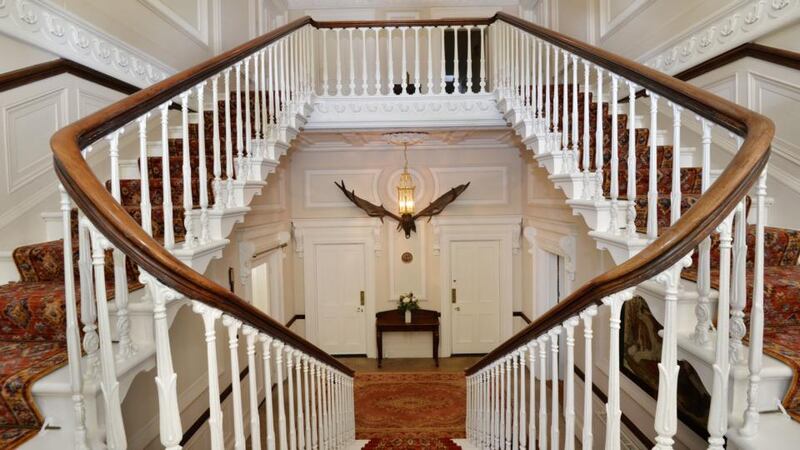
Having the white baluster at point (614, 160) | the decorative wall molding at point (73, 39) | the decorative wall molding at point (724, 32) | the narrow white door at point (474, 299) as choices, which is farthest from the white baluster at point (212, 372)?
the narrow white door at point (474, 299)

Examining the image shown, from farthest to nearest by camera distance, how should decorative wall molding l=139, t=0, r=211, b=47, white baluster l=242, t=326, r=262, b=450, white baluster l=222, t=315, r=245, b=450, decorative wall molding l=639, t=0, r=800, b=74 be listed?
decorative wall molding l=139, t=0, r=211, b=47 → decorative wall molding l=639, t=0, r=800, b=74 → white baluster l=242, t=326, r=262, b=450 → white baluster l=222, t=315, r=245, b=450

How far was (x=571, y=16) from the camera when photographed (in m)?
4.83

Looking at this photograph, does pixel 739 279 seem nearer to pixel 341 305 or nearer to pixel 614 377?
pixel 614 377

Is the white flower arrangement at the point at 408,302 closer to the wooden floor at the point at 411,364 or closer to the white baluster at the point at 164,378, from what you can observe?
the wooden floor at the point at 411,364

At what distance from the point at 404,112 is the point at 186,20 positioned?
2264 mm

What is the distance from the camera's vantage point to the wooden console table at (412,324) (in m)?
5.57

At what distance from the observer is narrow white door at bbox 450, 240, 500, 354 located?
5766 millimetres

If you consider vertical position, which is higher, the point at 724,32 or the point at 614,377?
the point at 724,32

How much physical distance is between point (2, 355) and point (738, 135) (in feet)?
8.59

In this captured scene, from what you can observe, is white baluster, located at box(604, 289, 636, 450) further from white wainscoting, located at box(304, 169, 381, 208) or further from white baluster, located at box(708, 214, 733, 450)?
white wainscoting, located at box(304, 169, 381, 208)

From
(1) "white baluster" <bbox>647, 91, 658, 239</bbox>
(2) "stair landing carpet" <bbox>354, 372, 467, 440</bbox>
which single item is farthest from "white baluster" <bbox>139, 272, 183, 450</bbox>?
(2) "stair landing carpet" <bbox>354, 372, 467, 440</bbox>

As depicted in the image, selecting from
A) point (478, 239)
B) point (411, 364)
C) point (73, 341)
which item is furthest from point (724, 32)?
point (411, 364)

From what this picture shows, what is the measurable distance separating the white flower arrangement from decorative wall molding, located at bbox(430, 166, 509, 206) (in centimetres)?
148

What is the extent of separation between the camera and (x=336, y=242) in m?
5.75
